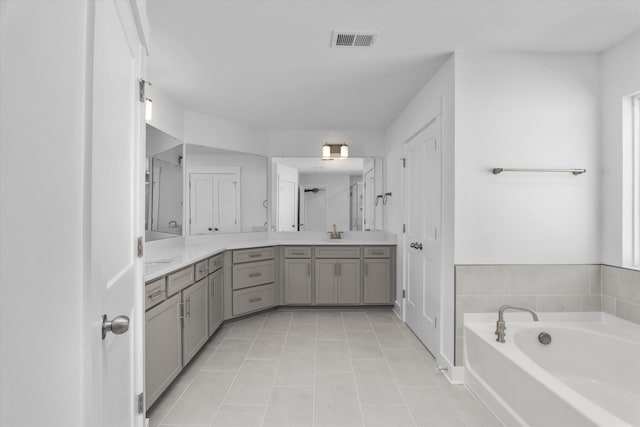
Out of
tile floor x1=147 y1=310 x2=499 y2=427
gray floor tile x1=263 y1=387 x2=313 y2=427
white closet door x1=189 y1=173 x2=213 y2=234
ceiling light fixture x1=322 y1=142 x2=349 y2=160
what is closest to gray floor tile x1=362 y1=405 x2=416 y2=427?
tile floor x1=147 y1=310 x2=499 y2=427

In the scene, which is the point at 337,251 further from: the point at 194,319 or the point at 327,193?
the point at 194,319

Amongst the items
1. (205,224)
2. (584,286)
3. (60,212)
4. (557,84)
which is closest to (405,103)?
(557,84)

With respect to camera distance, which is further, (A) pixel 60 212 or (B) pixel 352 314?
(B) pixel 352 314

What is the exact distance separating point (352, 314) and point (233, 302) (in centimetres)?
136

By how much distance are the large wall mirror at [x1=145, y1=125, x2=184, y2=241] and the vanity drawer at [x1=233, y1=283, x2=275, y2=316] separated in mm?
922

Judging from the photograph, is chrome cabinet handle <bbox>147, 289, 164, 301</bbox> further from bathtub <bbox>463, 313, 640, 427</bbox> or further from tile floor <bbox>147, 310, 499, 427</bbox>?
bathtub <bbox>463, 313, 640, 427</bbox>

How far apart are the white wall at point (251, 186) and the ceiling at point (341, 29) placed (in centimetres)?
111

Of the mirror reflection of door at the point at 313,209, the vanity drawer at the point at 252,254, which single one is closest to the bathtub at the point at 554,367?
the vanity drawer at the point at 252,254

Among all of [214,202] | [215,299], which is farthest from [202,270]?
[214,202]

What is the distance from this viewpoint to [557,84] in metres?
2.47

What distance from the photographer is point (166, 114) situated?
3414mm

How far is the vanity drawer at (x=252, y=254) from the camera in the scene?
3803mm

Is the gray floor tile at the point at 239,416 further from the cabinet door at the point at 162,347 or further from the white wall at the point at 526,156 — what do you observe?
the white wall at the point at 526,156

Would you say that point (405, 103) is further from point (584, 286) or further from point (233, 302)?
point (233, 302)
